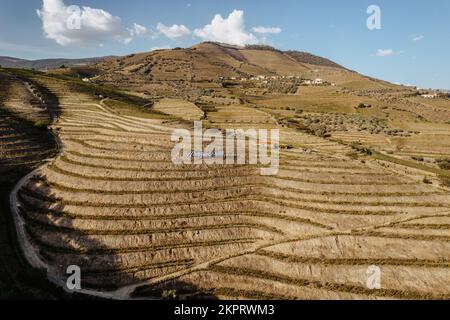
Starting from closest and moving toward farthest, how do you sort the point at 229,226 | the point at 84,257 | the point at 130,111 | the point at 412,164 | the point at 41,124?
the point at 84,257 < the point at 229,226 < the point at 41,124 < the point at 412,164 < the point at 130,111

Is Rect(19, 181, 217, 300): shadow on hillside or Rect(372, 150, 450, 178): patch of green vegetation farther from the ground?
Rect(372, 150, 450, 178): patch of green vegetation

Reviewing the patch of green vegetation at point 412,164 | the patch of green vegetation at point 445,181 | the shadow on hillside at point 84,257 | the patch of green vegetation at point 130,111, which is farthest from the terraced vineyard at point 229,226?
the patch of green vegetation at point 130,111

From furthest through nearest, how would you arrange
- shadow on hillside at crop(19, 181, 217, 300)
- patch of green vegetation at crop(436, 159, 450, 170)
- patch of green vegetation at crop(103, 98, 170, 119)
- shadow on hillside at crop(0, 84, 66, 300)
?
patch of green vegetation at crop(103, 98, 170, 119)
patch of green vegetation at crop(436, 159, 450, 170)
shadow on hillside at crop(19, 181, 217, 300)
shadow on hillside at crop(0, 84, 66, 300)

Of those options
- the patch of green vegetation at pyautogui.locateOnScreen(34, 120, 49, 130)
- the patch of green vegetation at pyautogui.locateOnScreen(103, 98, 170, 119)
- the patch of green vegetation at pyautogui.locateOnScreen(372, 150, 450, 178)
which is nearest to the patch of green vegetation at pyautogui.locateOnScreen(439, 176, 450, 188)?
the patch of green vegetation at pyautogui.locateOnScreen(372, 150, 450, 178)

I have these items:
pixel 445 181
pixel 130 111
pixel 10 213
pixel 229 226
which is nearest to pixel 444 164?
pixel 445 181

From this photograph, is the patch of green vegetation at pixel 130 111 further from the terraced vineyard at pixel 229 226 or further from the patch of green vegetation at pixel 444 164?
the patch of green vegetation at pixel 444 164

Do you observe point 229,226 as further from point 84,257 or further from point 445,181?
point 445,181

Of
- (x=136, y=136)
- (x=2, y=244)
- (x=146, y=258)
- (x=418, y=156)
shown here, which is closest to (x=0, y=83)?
(x=136, y=136)

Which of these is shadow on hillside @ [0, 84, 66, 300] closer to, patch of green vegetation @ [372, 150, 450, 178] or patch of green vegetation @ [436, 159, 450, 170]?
patch of green vegetation @ [372, 150, 450, 178]

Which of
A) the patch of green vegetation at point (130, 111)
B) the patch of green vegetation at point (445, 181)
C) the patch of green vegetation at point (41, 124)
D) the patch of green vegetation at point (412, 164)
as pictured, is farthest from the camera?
the patch of green vegetation at point (130, 111)
